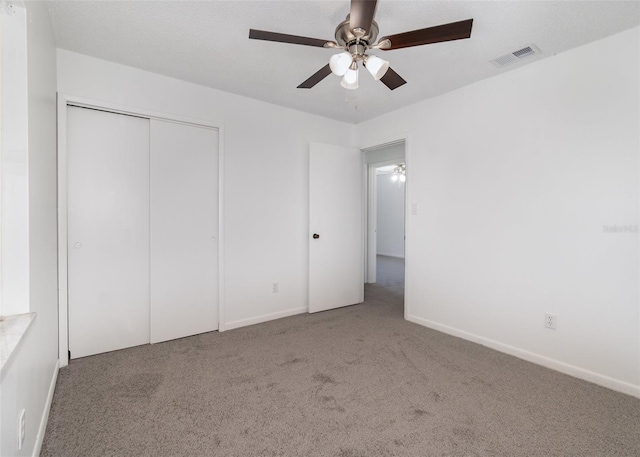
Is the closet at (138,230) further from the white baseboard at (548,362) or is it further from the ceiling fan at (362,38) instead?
the white baseboard at (548,362)

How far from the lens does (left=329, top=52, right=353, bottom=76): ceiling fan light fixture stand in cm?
169

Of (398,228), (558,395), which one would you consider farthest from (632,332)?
(398,228)

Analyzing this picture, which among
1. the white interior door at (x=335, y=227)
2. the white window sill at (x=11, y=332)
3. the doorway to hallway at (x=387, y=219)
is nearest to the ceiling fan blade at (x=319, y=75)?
the white interior door at (x=335, y=227)

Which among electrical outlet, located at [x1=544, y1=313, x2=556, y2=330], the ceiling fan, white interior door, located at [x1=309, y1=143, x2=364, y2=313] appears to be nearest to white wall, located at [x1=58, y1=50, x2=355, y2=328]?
white interior door, located at [x1=309, y1=143, x2=364, y2=313]

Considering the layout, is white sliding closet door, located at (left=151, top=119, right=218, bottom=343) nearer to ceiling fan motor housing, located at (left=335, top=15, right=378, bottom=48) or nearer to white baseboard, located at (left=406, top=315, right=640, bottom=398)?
ceiling fan motor housing, located at (left=335, top=15, right=378, bottom=48)

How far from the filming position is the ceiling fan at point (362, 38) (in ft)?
4.85

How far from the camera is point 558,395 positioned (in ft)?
6.57

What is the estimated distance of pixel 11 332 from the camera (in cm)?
117

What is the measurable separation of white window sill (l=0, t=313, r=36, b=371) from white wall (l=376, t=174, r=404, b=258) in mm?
7975

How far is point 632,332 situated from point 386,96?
275cm

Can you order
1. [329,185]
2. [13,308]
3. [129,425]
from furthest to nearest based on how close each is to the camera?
1. [329,185]
2. [129,425]
3. [13,308]

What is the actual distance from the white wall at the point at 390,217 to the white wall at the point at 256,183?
5.21 m

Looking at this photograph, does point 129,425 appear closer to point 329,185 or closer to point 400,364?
point 400,364

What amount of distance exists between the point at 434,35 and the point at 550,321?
227 centimetres
